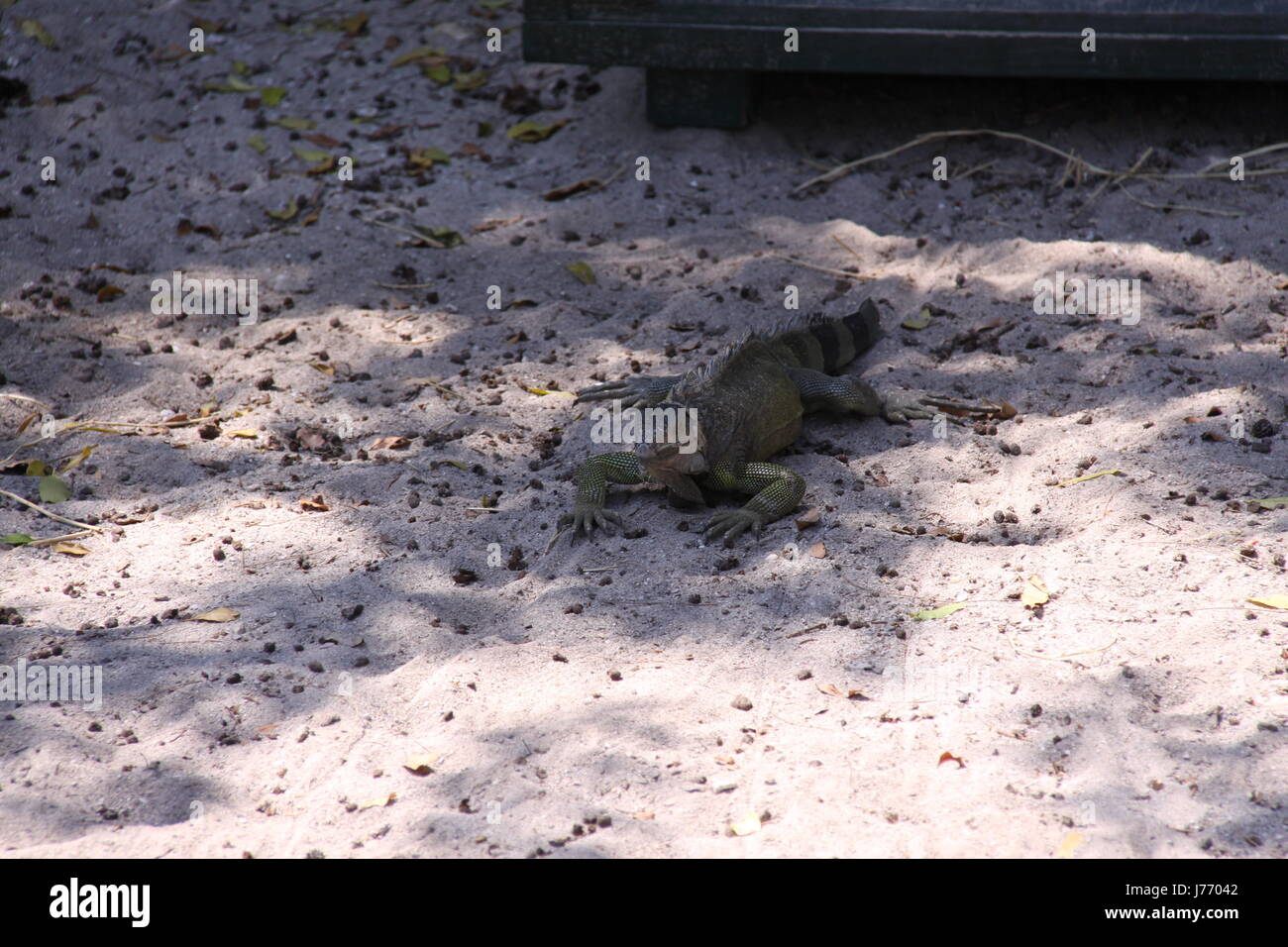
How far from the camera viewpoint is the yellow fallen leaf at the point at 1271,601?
3.53m

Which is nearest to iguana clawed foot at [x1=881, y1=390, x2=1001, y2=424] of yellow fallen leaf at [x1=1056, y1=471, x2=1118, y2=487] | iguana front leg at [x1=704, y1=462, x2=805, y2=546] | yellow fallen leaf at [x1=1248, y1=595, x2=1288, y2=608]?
yellow fallen leaf at [x1=1056, y1=471, x2=1118, y2=487]

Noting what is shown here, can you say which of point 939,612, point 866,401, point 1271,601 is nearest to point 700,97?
point 866,401

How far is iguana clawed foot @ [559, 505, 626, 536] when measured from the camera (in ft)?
14.5

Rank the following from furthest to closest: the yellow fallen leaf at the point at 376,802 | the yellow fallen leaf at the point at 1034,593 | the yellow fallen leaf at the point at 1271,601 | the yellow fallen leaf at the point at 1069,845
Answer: the yellow fallen leaf at the point at 1034,593 < the yellow fallen leaf at the point at 1271,601 < the yellow fallen leaf at the point at 376,802 < the yellow fallen leaf at the point at 1069,845

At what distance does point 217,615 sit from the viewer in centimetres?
388

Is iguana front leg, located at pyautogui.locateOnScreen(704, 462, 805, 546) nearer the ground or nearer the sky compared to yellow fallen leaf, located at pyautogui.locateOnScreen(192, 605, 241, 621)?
nearer the sky

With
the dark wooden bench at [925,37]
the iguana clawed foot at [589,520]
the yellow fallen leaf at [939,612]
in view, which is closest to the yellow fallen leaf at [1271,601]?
the yellow fallen leaf at [939,612]

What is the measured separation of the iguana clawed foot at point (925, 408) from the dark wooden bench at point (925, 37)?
2.52 metres

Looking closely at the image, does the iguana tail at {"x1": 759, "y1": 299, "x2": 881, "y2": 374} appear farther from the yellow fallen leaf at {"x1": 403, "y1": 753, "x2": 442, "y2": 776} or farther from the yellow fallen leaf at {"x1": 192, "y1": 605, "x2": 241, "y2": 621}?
the yellow fallen leaf at {"x1": 403, "y1": 753, "x2": 442, "y2": 776}

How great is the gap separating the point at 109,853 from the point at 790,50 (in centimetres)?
564

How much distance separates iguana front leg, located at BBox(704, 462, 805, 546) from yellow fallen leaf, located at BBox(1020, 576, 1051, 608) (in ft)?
3.29

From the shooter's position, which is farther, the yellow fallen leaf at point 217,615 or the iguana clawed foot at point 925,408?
the iguana clawed foot at point 925,408

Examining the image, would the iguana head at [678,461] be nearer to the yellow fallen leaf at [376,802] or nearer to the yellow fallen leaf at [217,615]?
the yellow fallen leaf at [217,615]

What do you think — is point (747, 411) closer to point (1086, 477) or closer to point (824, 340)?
point (824, 340)
